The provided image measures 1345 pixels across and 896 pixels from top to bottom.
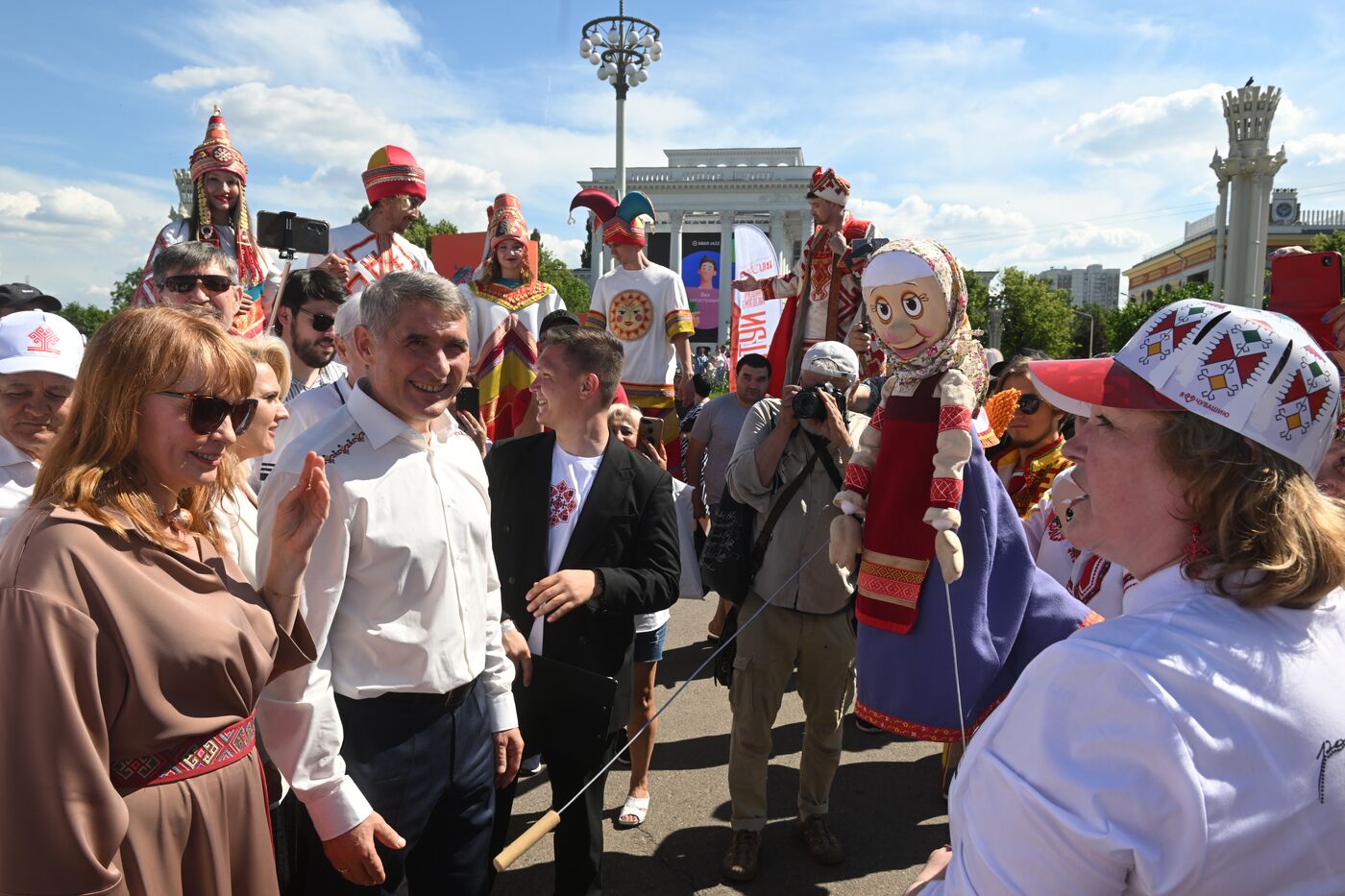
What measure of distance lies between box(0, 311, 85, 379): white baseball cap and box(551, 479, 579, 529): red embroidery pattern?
1568 millimetres

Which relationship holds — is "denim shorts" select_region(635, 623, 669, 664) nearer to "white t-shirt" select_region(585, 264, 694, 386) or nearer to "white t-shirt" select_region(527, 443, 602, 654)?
"white t-shirt" select_region(527, 443, 602, 654)

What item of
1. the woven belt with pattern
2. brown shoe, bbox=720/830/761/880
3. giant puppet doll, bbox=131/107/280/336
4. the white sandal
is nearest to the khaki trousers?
brown shoe, bbox=720/830/761/880

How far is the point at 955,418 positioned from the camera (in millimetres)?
2848

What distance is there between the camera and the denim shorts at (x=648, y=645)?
404 cm

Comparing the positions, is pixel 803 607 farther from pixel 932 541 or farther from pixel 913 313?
pixel 913 313

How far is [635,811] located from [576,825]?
3.14ft

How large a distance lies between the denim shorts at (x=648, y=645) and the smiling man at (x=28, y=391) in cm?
231

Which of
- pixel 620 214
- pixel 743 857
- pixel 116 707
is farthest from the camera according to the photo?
pixel 620 214

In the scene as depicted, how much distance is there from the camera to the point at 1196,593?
50.5 inches

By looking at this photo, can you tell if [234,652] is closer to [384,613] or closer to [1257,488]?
[384,613]

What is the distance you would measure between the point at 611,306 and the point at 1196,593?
19.6 feet

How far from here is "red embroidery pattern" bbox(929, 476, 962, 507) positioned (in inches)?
108

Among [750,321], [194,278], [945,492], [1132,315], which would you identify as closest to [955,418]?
[945,492]

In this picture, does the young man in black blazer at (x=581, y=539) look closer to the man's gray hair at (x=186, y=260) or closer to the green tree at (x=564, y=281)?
the man's gray hair at (x=186, y=260)
